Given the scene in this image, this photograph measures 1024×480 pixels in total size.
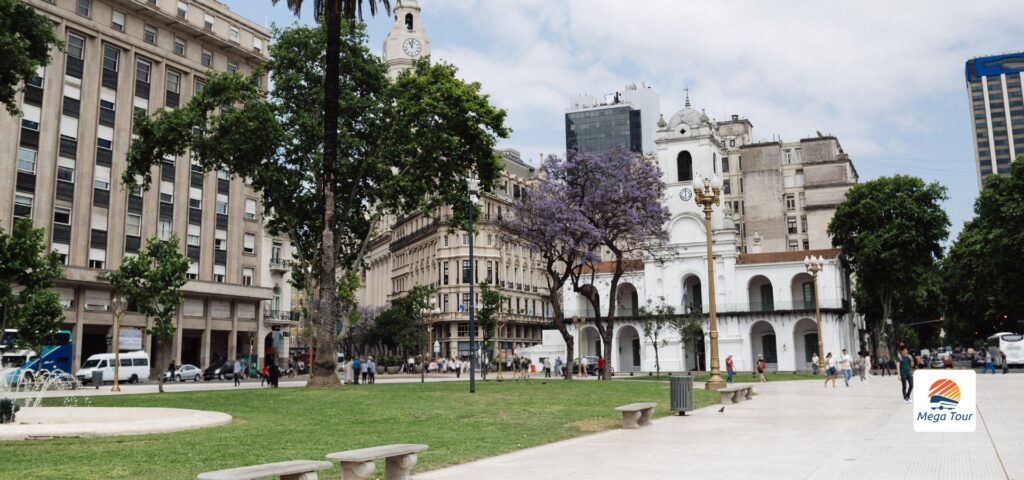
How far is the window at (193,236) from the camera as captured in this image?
2223 inches

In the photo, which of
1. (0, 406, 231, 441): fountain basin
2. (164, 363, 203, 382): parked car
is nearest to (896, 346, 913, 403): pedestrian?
(0, 406, 231, 441): fountain basin

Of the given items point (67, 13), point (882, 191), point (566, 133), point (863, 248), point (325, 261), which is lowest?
point (325, 261)

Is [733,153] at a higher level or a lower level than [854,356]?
higher

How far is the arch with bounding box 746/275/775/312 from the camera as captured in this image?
63844 mm

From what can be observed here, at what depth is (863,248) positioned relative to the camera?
59.2 meters

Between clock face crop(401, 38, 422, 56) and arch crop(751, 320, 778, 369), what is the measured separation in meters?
57.3

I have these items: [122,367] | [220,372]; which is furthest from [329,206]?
[220,372]

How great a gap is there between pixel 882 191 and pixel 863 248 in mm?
5094

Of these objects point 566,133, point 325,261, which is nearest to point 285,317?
point 325,261

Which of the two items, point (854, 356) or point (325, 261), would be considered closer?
point (325, 261)

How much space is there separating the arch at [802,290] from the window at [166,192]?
46.7 metres

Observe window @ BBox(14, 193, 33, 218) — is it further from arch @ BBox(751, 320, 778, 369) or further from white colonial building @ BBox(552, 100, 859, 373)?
arch @ BBox(751, 320, 778, 369)

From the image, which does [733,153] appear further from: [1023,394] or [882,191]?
[1023,394]

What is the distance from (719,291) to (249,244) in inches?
1487
